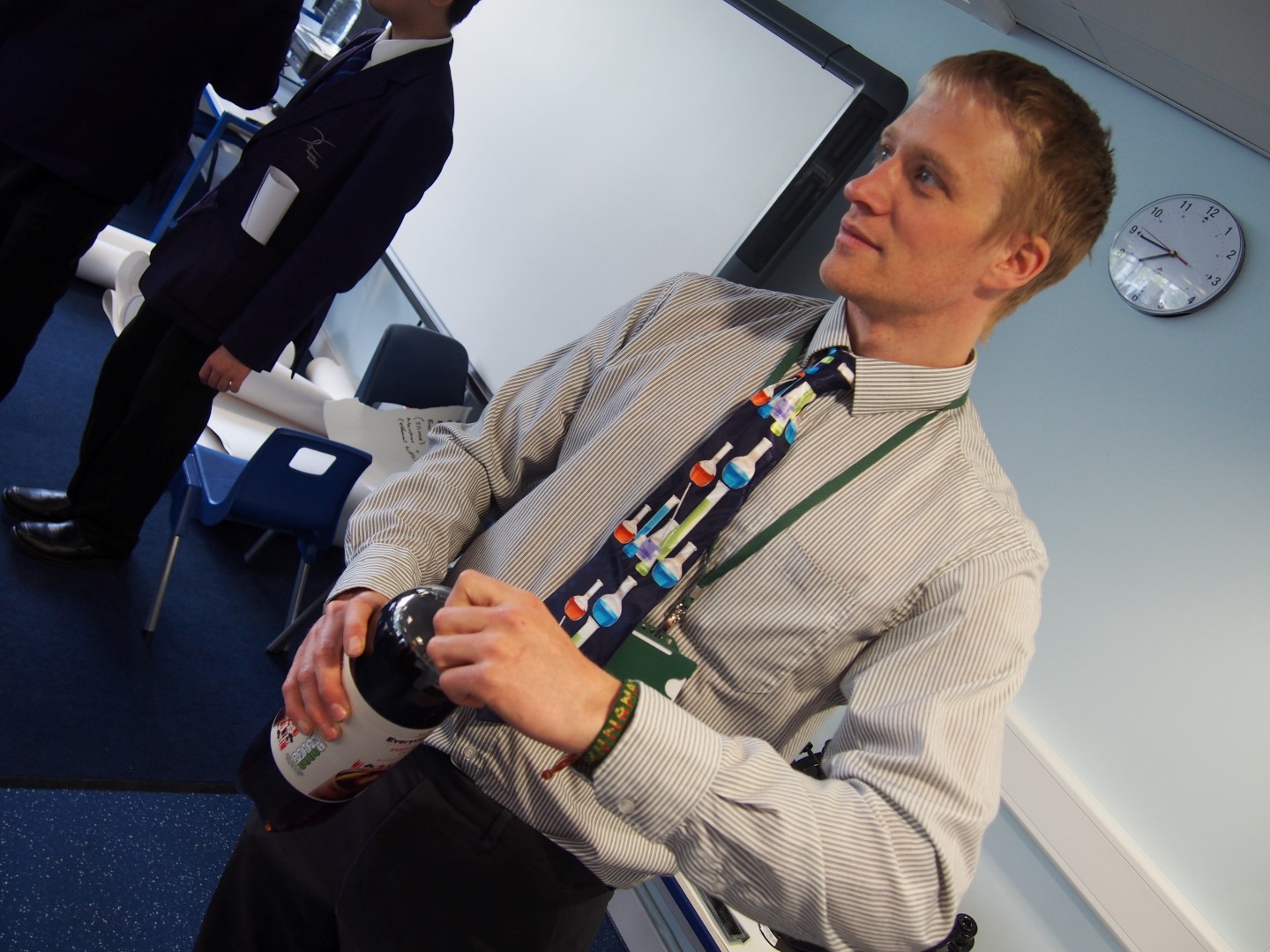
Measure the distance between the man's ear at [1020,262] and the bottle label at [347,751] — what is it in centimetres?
90

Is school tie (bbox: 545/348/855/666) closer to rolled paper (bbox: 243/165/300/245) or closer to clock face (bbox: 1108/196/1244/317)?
clock face (bbox: 1108/196/1244/317)

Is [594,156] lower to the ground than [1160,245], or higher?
lower

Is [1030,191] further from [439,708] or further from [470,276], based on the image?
[470,276]

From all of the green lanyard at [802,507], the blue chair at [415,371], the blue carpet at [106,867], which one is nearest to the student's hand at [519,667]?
the green lanyard at [802,507]

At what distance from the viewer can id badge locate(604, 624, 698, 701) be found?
1104 millimetres

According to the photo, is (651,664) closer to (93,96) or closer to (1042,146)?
(1042,146)

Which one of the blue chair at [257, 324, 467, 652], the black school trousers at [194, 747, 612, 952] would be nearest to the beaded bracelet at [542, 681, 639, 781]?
the black school trousers at [194, 747, 612, 952]

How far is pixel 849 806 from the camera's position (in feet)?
3.03

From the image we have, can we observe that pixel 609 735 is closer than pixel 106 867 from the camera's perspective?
Yes

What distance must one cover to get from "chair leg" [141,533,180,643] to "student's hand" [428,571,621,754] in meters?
2.19

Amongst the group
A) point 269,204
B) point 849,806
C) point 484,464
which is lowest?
point 269,204

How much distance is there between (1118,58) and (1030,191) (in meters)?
1.13

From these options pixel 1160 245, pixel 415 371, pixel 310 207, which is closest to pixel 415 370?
pixel 415 371

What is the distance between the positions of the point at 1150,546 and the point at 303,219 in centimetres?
216
